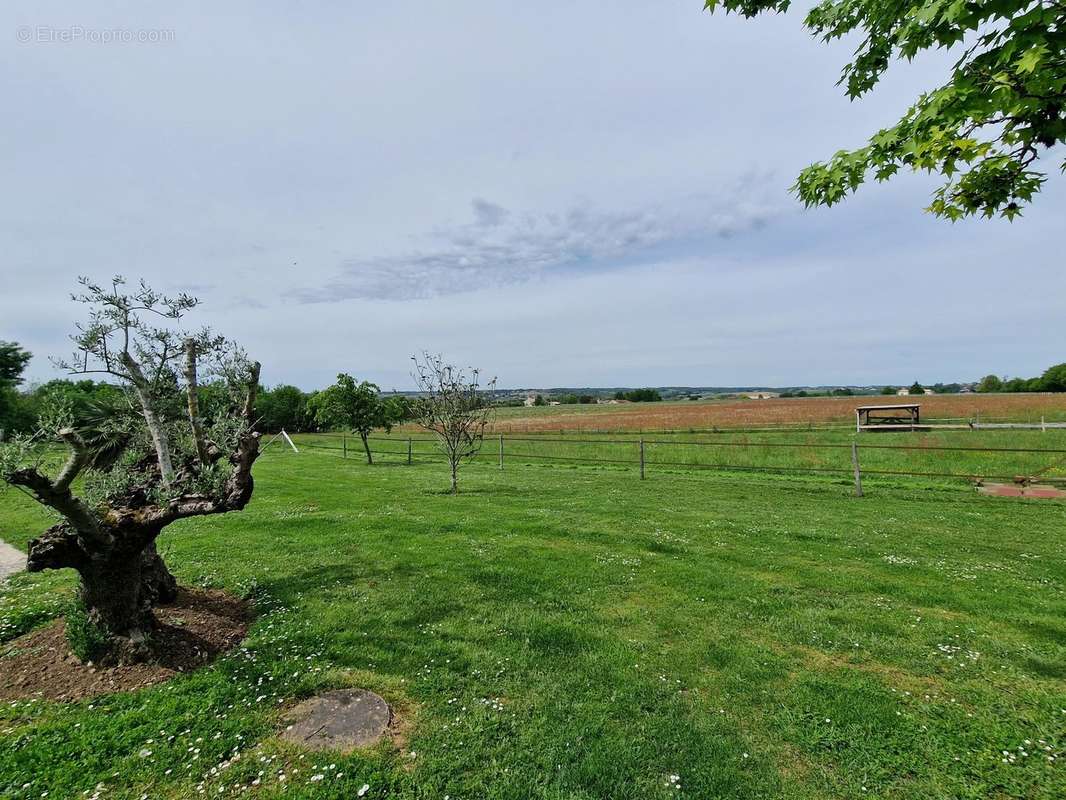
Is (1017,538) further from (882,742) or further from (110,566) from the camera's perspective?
(110,566)

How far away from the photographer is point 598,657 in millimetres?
4824

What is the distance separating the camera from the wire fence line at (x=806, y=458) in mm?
15453

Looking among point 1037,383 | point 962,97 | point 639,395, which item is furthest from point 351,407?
point 1037,383

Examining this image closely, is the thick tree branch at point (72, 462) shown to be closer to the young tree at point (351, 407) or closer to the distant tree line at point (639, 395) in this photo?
the young tree at point (351, 407)

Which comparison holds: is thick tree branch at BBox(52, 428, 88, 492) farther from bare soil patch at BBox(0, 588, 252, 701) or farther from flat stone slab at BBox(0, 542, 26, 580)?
flat stone slab at BBox(0, 542, 26, 580)

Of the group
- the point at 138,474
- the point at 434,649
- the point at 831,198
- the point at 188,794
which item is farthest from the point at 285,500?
the point at 831,198

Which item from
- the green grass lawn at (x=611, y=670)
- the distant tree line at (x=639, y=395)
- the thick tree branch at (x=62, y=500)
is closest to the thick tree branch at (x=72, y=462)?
the thick tree branch at (x=62, y=500)

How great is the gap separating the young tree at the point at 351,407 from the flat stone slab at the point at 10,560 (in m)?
15.9

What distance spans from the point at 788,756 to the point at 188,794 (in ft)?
14.1

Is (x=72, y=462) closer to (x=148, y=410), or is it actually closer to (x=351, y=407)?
(x=148, y=410)

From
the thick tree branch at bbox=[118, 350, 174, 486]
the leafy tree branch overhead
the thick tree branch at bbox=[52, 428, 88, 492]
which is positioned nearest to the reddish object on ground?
the leafy tree branch overhead

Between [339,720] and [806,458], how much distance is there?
23130mm

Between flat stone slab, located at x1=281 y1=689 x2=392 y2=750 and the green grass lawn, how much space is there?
14 centimetres

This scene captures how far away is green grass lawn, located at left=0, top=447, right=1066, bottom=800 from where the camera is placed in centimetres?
328
